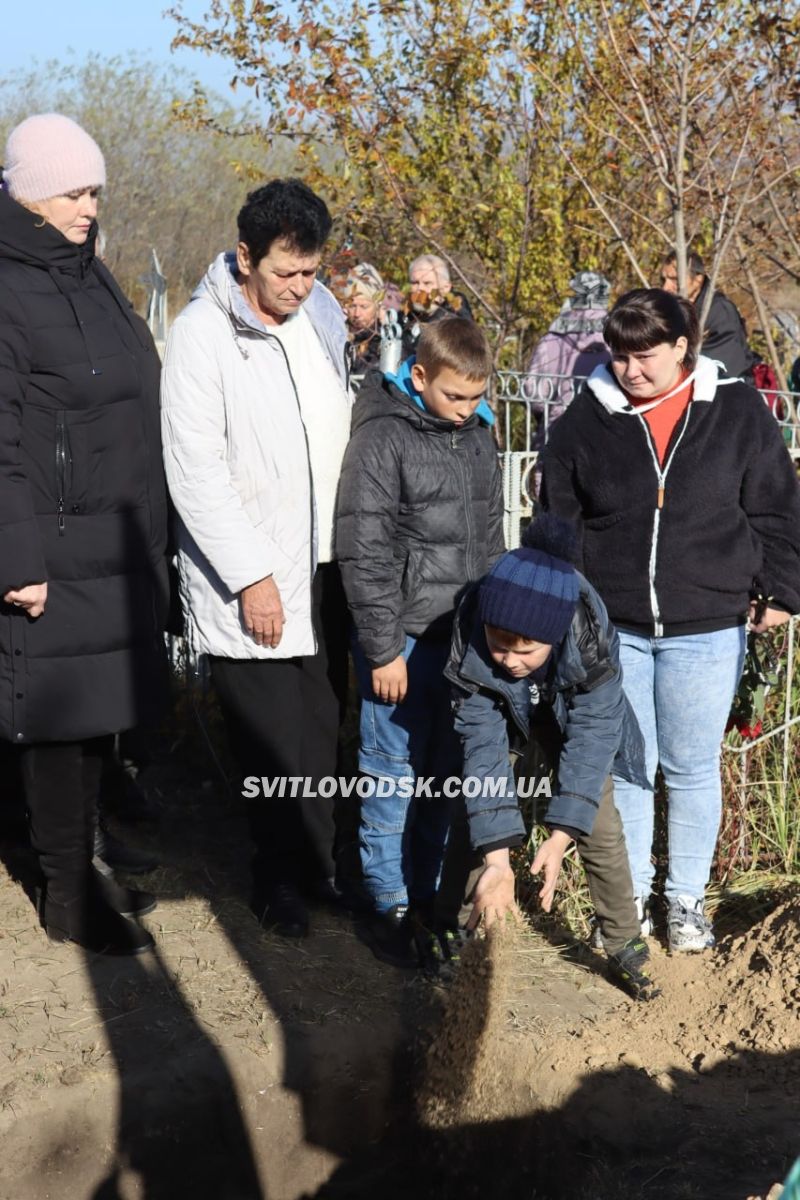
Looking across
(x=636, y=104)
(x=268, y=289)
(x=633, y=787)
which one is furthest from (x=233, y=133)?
(x=633, y=787)

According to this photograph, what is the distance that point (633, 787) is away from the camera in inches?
149

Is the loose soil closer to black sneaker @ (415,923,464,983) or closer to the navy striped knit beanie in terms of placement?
black sneaker @ (415,923,464,983)

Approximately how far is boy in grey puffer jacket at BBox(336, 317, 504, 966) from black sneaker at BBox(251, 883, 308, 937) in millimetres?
269

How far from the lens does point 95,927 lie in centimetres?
373

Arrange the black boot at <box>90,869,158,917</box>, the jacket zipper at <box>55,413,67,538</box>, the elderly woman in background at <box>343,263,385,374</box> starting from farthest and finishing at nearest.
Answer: the elderly woman in background at <box>343,263,385,374</box> < the black boot at <box>90,869,158,917</box> < the jacket zipper at <box>55,413,67,538</box>

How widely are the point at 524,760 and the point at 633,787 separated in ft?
2.04

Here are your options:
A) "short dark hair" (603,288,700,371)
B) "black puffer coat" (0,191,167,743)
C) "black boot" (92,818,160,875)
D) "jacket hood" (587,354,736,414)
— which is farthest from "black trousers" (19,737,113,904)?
"short dark hair" (603,288,700,371)

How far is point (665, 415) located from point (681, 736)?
943 mm

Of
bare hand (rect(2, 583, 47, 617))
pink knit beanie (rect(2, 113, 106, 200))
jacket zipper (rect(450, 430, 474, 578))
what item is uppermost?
pink knit beanie (rect(2, 113, 106, 200))

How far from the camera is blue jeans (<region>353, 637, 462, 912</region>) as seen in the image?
372cm

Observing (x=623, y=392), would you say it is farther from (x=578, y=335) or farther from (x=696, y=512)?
(x=578, y=335)

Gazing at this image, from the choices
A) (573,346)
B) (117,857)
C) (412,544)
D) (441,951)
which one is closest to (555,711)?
(412,544)

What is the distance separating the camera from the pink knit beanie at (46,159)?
3.20 metres

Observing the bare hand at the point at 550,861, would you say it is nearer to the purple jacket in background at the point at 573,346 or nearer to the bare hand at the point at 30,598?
the bare hand at the point at 30,598
